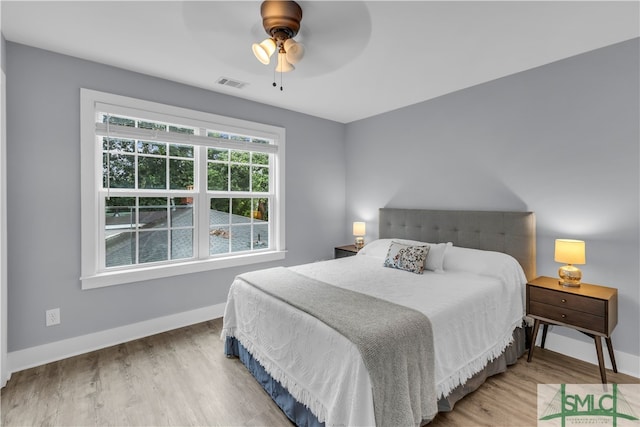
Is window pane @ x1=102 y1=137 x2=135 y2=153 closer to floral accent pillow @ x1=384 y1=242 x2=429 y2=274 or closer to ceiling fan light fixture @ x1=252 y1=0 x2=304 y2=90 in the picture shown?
ceiling fan light fixture @ x1=252 y1=0 x2=304 y2=90

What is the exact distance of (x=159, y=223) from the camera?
3.09 m

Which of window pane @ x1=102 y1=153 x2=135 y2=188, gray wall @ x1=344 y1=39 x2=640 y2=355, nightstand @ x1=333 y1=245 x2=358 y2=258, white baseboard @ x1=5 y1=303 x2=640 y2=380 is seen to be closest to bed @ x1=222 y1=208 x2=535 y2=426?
gray wall @ x1=344 y1=39 x2=640 y2=355

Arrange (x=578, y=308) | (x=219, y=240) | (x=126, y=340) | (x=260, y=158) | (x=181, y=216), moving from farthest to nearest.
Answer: (x=260, y=158) < (x=219, y=240) < (x=181, y=216) < (x=126, y=340) < (x=578, y=308)

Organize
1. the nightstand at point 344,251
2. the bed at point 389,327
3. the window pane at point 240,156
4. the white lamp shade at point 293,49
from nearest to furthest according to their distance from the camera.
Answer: the bed at point 389,327 < the white lamp shade at point 293,49 < the window pane at point 240,156 < the nightstand at point 344,251

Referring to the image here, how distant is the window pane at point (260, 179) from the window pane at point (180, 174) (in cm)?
77

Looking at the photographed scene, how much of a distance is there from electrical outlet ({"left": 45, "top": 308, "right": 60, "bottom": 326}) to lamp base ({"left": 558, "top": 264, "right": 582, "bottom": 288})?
4110 millimetres

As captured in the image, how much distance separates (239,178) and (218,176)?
0.27 m

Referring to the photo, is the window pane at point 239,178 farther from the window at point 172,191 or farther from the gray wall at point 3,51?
the gray wall at point 3,51

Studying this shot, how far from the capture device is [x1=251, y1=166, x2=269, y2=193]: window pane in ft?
12.4

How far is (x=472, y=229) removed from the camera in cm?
308

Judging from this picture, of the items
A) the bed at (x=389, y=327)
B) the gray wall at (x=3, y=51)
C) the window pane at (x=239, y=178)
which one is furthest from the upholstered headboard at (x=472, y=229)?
the gray wall at (x=3, y=51)

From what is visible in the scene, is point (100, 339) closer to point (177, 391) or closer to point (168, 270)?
point (168, 270)

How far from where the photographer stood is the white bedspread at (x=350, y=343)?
145 cm

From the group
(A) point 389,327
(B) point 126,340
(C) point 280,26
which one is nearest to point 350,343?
(A) point 389,327
